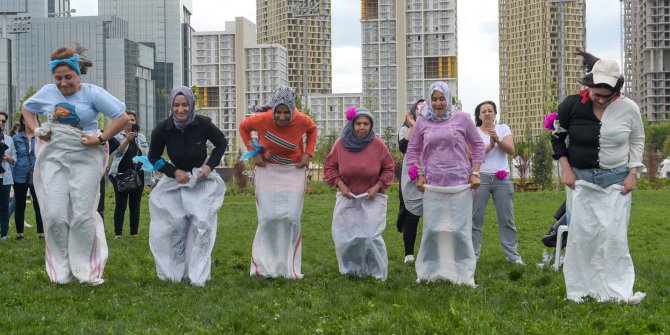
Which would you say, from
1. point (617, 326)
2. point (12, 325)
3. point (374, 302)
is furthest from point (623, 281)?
point (12, 325)

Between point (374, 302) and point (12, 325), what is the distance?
2.90 meters

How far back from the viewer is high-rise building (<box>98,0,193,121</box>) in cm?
16425

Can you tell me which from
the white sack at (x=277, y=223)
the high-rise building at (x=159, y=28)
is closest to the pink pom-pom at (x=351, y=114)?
the white sack at (x=277, y=223)

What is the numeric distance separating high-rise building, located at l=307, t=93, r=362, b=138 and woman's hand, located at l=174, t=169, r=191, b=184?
470 feet

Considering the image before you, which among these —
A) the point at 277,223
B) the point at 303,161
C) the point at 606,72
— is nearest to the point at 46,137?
the point at 277,223

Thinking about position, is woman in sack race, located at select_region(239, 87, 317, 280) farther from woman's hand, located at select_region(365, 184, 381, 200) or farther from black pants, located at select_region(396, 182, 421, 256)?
black pants, located at select_region(396, 182, 421, 256)

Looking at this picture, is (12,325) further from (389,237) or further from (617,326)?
(389,237)

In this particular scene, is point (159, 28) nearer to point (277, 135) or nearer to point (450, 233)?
point (277, 135)

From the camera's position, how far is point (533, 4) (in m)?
147

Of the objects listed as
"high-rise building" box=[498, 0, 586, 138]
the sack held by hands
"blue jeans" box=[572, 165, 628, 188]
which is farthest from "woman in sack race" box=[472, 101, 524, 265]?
"high-rise building" box=[498, 0, 586, 138]

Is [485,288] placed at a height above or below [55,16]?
below

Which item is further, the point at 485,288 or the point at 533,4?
the point at 533,4

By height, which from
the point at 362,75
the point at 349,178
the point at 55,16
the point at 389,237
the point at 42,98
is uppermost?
the point at 55,16

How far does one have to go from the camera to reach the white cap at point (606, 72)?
6.54 metres
